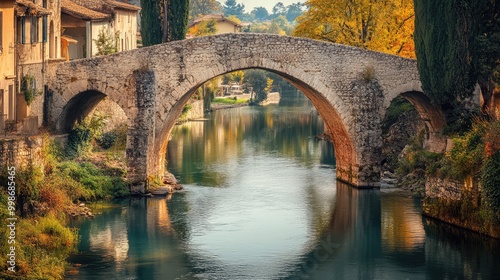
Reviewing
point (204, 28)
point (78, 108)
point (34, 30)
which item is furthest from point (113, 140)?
point (204, 28)

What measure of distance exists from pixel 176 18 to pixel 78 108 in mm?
15027

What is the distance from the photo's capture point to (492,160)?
1224 inches

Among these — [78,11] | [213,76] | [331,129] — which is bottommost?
[331,129]

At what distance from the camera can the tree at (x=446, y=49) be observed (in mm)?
37094

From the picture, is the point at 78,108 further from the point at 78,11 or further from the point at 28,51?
the point at 78,11

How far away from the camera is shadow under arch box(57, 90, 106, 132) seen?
4059cm

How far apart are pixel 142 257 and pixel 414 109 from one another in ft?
65.7

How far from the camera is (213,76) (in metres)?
39.8

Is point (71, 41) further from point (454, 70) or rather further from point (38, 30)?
point (454, 70)

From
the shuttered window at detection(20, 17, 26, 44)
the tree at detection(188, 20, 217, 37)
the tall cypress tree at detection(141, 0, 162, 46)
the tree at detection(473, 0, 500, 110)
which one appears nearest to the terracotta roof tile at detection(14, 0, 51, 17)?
the shuttered window at detection(20, 17, 26, 44)

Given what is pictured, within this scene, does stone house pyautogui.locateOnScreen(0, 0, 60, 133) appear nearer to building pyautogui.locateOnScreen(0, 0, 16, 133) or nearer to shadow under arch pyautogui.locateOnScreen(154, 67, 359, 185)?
building pyautogui.locateOnScreen(0, 0, 16, 133)

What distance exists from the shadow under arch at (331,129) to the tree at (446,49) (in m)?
4.17

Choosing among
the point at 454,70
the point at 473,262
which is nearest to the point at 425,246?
the point at 473,262

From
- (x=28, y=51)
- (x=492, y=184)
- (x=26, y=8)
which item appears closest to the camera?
(x=492, y=184)
